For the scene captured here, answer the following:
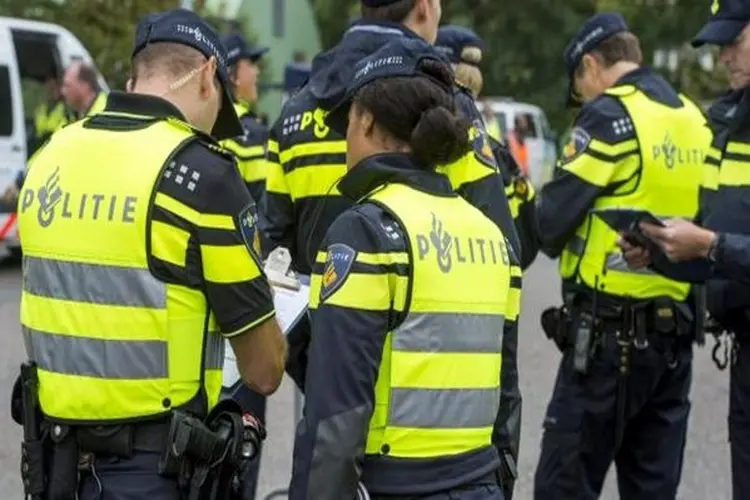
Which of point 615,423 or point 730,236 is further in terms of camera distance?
point 615,423

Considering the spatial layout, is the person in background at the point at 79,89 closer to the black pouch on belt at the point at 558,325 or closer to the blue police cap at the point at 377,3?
the black pouch on belt at the point at 558,325

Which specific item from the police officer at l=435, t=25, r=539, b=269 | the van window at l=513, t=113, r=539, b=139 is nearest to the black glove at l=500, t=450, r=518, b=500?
the police officer at l=435, t=25, r=539, b=269

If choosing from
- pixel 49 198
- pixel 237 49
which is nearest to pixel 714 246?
pixel 49 198

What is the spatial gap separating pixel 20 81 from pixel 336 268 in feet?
44.8

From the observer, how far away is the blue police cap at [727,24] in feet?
16.1

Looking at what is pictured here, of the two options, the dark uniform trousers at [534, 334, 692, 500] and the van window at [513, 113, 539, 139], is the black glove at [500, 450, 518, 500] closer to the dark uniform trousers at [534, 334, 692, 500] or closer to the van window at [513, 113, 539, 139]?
the dark uniform trousers at [534, 334, 692, 500]

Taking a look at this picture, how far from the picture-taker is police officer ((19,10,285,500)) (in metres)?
3.52

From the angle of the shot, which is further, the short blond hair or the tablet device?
the short blond hair

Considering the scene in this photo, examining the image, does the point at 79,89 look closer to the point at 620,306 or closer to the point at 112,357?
the point at 620,306

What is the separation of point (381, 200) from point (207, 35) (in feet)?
2.36

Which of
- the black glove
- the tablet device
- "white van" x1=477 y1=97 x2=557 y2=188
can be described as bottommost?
"white van" x1=477 y1=97 x2=557 y2=188

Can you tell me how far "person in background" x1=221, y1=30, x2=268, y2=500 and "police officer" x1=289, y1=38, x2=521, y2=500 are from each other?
136 cm

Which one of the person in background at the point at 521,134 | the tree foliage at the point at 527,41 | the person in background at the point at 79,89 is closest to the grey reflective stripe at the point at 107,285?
the person in background at the point at 79,89

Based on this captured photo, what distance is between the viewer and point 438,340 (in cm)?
342
